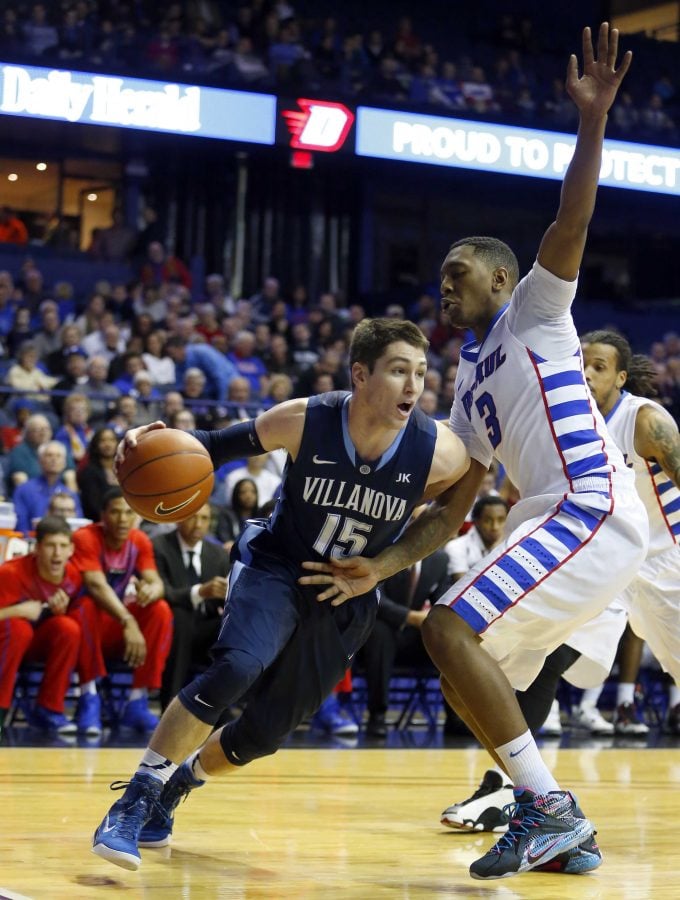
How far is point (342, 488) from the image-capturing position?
405 centimetres

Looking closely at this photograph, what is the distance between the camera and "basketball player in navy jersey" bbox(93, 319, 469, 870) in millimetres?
4000

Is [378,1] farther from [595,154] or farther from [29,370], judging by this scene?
[595,154]

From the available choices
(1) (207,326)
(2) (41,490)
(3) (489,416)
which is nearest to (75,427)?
(2) (41,490)

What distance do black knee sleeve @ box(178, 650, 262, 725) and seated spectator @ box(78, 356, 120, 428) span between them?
751 cm

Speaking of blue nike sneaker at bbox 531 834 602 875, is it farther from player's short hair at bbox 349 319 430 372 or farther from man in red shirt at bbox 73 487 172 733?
man in red shirt at bbox 73 487 172 733

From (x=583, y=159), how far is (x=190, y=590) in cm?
477

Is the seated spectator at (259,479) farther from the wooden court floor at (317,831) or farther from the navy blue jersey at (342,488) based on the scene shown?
the navy blue jersey at (342,488)

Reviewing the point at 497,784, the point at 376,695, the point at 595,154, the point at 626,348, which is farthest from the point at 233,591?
the point at 376,695

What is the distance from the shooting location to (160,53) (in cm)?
1662

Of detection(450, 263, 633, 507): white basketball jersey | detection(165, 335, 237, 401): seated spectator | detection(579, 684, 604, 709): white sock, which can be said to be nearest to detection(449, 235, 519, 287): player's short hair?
detection(450, 263, 633, 507): white basketball jersey

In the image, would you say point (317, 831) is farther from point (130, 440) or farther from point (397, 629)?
point (397, 629)

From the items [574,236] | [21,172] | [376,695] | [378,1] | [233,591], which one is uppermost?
[378,1]

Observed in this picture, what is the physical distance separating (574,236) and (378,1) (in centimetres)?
1973

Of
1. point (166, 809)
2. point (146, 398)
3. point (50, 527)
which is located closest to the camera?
point (166, 809)
